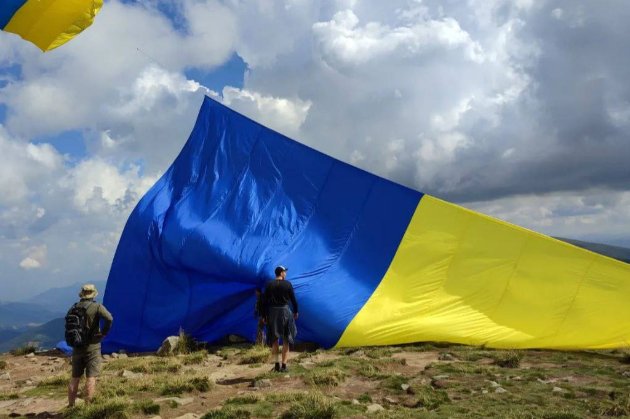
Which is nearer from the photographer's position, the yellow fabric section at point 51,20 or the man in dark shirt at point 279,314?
the man in dark shirt at point 279,314

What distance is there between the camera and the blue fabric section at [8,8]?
36.3 ft

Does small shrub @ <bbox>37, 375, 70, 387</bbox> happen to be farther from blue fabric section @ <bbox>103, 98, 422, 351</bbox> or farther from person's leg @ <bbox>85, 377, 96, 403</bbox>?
blue fabric section @ <bbox>103, 98, 422, 351</bbox>

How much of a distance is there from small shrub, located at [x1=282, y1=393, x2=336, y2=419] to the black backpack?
12.2 ft

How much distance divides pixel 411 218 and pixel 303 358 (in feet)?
18.8

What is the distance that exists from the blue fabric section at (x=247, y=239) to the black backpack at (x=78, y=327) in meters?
6.72

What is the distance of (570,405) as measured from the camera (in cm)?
803

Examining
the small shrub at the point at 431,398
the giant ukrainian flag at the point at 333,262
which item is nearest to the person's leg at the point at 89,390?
the small shrub at the point at 431,398

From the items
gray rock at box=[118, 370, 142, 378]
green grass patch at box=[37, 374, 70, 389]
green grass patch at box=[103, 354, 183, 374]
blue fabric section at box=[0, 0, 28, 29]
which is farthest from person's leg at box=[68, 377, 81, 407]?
blue fabric section at box=[0, 0, 28, 29]

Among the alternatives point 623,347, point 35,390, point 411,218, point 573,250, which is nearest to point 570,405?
point 623,347

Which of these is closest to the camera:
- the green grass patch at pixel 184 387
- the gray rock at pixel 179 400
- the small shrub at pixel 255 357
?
the gray rock at pixel 179 400

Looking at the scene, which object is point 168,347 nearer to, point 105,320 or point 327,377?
point 105,320

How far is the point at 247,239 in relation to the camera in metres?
16.1

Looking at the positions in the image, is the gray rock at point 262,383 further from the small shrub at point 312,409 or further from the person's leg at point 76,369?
the person's leg at point 76,369

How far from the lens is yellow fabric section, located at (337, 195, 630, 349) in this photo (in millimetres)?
13359
